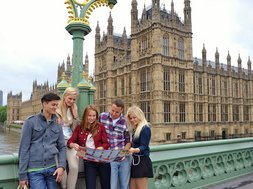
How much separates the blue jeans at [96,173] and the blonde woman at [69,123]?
212mm

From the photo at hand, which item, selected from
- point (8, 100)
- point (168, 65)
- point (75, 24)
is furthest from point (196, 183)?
point (8, 100)

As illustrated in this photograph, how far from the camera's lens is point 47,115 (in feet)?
9.00

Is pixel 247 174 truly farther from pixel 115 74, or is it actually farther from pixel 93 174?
pixel 115 74

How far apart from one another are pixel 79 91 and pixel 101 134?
1.21 metres

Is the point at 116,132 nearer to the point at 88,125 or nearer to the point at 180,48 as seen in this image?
the point at 88,125

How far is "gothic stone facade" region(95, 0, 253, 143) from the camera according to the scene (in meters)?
28.0

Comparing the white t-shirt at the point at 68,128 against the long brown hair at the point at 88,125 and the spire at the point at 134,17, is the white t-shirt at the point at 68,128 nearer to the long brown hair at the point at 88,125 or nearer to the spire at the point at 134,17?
the long brown hair at the point at 88,125

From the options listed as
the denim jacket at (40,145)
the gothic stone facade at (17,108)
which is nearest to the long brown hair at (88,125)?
the denim jacket at (40,145)

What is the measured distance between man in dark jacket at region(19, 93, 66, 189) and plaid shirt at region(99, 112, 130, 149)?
0.72m

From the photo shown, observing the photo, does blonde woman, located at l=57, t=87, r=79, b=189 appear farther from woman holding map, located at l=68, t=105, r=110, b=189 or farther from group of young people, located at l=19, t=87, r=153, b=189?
woman holding map, located at l=68, t=105, r=110, b=189

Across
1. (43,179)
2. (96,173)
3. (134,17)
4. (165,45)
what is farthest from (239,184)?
(134,17)

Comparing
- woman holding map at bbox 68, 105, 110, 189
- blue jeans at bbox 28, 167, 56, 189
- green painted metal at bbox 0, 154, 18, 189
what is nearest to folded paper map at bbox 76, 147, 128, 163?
woman holding map at bbox 68, 105, 110, 189

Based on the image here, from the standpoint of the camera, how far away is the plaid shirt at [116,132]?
3268mm

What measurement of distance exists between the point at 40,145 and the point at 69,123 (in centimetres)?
59
